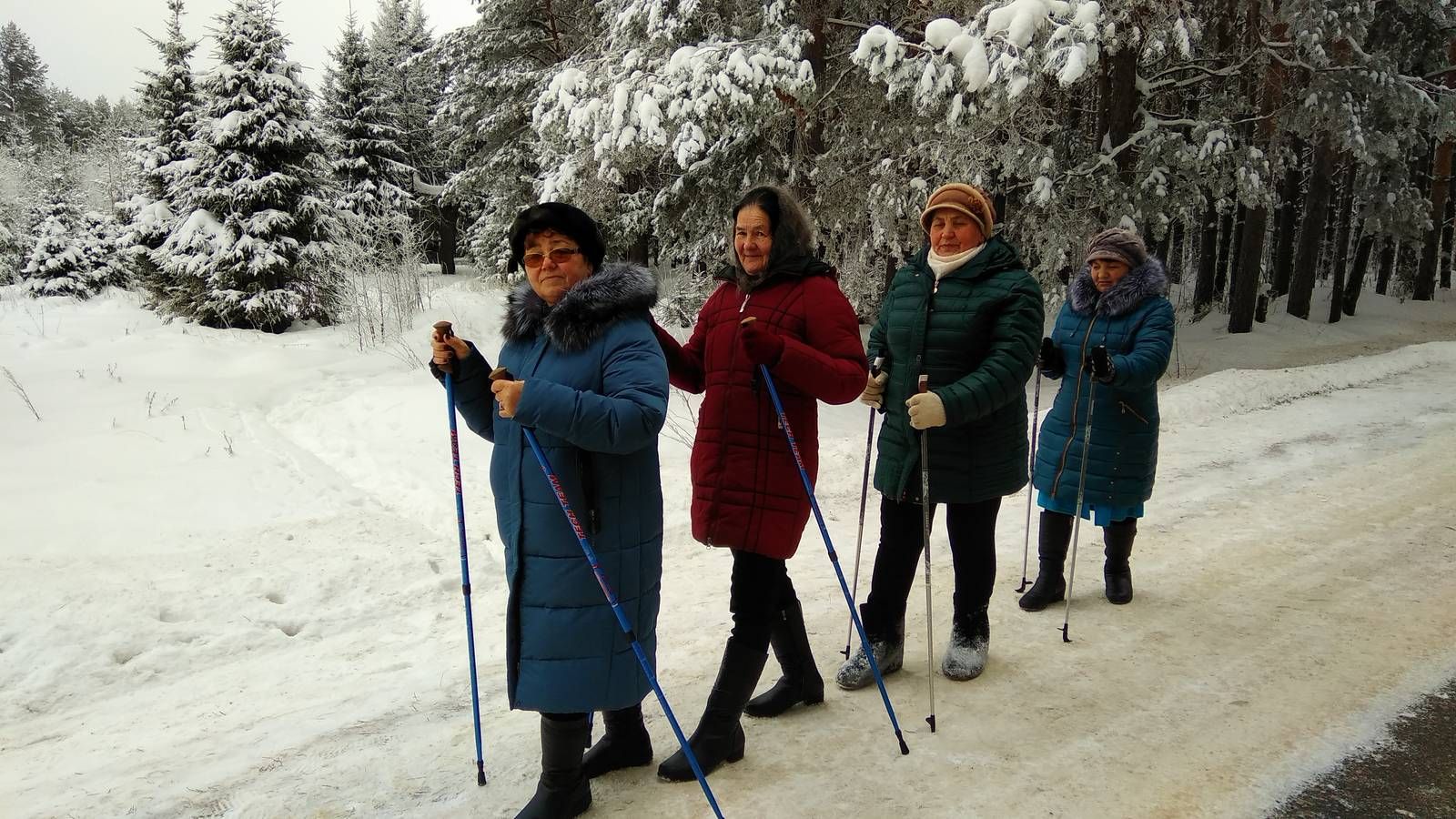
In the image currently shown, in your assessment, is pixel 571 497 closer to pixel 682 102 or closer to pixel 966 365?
pixel 966 365

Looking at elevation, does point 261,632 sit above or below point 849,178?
below

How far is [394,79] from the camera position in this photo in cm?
2739

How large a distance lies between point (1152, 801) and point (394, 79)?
29.9m

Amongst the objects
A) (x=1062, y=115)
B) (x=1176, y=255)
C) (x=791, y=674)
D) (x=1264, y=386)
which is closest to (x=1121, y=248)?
(x=791, y=674)

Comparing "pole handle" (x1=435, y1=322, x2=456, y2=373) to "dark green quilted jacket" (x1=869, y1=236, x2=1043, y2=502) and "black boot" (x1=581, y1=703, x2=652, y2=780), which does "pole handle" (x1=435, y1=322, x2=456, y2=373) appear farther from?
"dark green quilted jacket" (x1=869, y1=236, x2=1043, y2=502)

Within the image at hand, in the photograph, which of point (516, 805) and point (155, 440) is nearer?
point (516, 805)

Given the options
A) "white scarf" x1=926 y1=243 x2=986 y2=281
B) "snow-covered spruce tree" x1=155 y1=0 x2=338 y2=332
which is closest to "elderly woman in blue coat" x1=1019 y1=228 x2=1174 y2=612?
"white scarf" x1=926 y1=243 x2=986 y2=281

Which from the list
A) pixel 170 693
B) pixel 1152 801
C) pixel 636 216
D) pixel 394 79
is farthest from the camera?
pixel 394 79

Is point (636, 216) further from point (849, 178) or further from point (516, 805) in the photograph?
point (516, 805)

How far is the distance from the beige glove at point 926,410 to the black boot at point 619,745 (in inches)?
57.6

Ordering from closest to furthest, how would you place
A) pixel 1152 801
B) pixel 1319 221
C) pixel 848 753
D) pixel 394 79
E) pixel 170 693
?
pixel 1152 801 < pixel 848 753 < pixel 170 693 < pixel 1319 221 < pixel 394 79

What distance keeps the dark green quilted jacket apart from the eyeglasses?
1.47 meters

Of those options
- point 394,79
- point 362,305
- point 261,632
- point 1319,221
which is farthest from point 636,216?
point 394,79

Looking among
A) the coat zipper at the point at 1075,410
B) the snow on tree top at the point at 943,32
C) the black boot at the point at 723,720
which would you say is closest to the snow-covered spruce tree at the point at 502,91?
the snow on tree top at the point at 943,32
